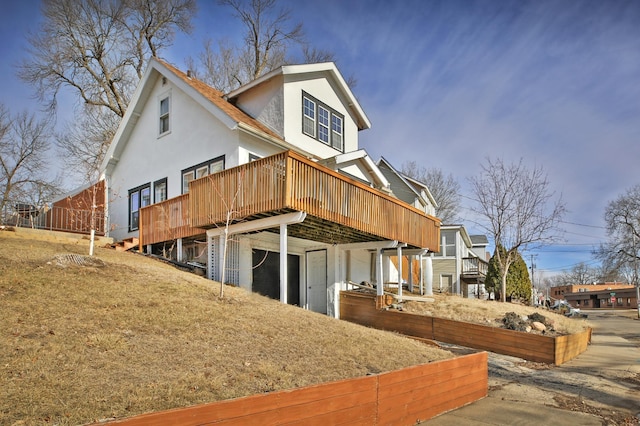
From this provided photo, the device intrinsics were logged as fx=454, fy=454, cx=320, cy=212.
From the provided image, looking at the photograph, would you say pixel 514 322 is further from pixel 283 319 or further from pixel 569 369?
pixel 283 319

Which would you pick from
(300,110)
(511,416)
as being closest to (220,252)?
(300,110)

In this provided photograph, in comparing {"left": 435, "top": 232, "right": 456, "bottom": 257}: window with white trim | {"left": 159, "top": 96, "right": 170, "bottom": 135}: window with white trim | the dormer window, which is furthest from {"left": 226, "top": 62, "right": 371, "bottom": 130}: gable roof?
{"left": 435, "top": 232, "right": 456, "bottom": 257}: window with white trim

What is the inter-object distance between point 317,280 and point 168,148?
7329mm

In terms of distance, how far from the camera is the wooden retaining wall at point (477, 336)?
447 inches

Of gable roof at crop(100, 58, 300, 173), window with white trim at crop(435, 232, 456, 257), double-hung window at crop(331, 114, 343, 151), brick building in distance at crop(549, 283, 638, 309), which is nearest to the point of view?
gable roof at crop(100, 58, 300, 173)

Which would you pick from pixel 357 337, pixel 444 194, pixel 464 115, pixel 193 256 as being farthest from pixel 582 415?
pixel 444 194

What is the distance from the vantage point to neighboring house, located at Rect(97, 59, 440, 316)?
11289mm

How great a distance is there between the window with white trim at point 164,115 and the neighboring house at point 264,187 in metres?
0.04

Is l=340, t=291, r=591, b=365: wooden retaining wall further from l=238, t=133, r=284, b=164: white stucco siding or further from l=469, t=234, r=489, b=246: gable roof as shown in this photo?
l=469, t=234, r=489, b=246: gable roof

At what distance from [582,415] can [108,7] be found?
30.0 m

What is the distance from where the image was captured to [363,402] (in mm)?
5270

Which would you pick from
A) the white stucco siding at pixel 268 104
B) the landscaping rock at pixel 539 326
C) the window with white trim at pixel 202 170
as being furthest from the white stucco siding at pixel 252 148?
the landscaping rock at pixel 539 326

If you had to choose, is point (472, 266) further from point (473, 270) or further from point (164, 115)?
point (164, 115)

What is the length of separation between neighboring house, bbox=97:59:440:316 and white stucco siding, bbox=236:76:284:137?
44mm
